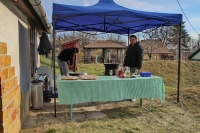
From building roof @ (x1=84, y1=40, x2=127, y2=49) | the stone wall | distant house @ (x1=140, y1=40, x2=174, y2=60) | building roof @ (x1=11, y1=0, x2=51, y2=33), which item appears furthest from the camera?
distant house @ (x1=140, y1=40, x2=174, y2=60)

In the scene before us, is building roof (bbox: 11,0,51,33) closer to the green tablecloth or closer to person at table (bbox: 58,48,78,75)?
person at table (bbox: 58,48,78,75)

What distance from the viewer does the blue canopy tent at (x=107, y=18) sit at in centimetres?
346

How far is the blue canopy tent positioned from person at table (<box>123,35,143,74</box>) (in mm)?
633

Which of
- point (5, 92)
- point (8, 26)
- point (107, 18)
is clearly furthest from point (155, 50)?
point (5, 92)

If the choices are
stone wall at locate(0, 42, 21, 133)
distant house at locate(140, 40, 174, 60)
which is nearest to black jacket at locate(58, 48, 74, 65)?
stone wall at locate(0, 42, 21, 133)

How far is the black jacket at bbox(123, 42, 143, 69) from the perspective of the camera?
14.6ft

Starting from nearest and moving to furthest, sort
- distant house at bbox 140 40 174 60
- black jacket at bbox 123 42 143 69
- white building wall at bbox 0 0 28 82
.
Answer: white building wall at bbox 0 0 28 82 < black jacket at bbox 123 42 143 69 < distant house at bbox 140 40 174 60

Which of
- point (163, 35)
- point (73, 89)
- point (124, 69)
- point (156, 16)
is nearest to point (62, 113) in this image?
point (73, 89)

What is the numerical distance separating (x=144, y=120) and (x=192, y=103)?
1677 millimetres

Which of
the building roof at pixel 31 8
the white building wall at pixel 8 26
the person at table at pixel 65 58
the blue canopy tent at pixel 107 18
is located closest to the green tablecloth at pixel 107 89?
the white building wall at pixel 8 26

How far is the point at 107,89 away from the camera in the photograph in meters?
3.58

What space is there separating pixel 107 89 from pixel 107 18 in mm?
2293

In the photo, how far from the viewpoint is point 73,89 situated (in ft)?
11.1

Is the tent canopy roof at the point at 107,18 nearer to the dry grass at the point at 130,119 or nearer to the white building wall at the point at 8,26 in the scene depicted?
the white building wall at the point at 8,26
